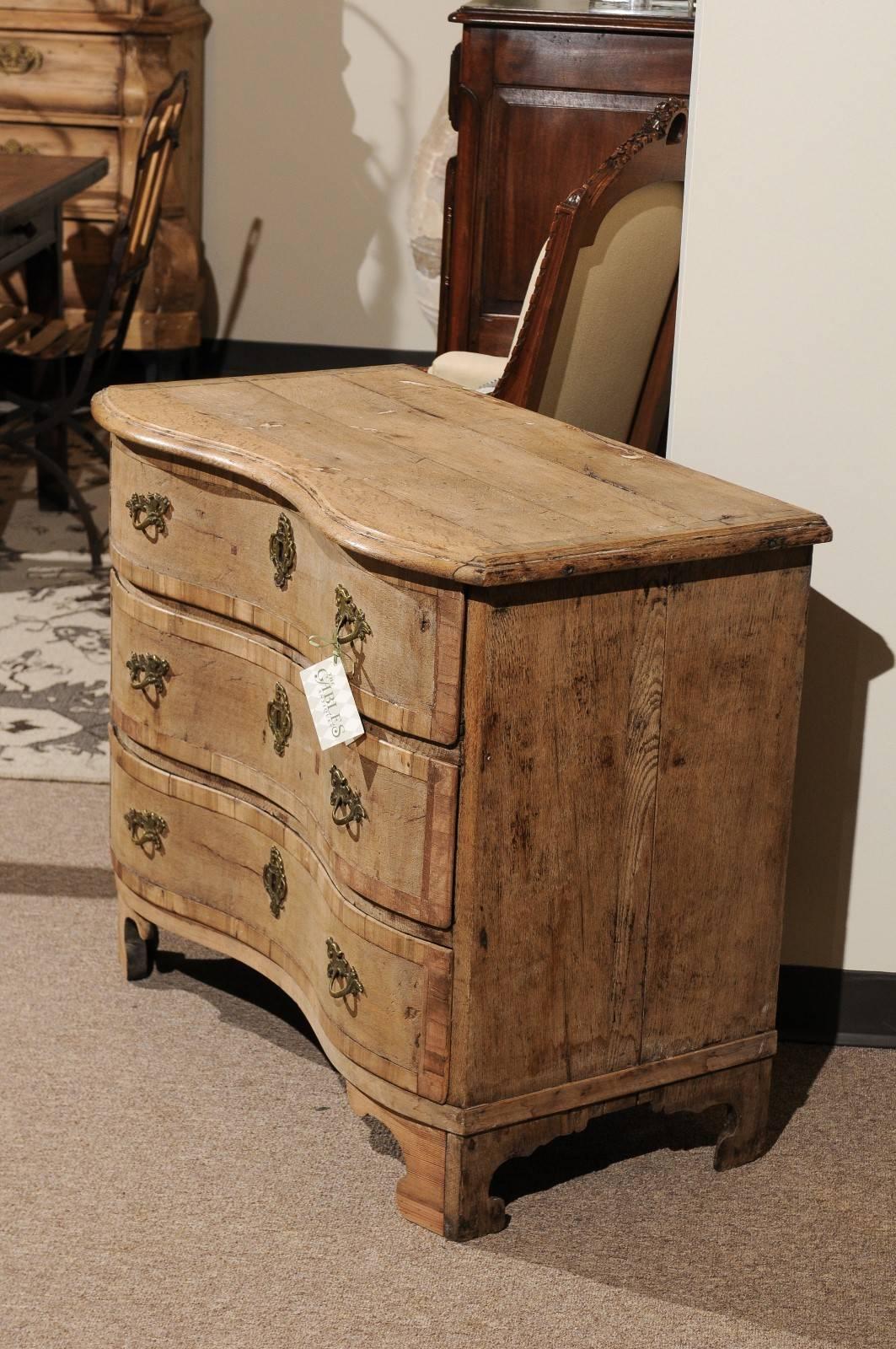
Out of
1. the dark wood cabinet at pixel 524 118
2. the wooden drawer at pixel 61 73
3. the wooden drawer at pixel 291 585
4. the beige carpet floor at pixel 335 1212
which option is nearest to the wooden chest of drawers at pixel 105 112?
the wooden drawer at pixel 61 73

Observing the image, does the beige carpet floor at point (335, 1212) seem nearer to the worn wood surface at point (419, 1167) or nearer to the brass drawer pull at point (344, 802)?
the worn wood surface at point (419, 1167)

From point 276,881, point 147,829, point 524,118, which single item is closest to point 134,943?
point 147,829

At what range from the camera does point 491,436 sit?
2324 mm

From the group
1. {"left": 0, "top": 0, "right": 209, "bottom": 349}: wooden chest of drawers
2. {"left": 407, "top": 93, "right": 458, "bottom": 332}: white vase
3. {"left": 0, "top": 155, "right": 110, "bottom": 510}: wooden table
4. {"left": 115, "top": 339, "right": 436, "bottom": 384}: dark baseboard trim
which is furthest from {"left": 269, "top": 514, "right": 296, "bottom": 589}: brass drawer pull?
{"left": 115, "top": 339, "right": 436, "bottom": 384}: dark baseboard trim

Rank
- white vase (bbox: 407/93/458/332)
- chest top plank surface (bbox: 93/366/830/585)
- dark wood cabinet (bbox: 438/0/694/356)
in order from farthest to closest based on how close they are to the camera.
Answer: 1. white vase (bbox: 407/93/458/332)
2. dark wood cabinet (bbox: 438/0/694/356)
3. chest top plank surface (bbox: 93/366/830/585)

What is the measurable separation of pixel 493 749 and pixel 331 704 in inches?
9.2

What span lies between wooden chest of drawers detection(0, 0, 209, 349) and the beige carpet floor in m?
3.68

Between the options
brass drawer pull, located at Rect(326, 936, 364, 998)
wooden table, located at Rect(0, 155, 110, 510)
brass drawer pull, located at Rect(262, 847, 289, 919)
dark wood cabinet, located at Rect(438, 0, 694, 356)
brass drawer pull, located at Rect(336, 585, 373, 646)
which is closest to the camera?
brass drawer pull, located at Rect(336, 585, 373, 646)

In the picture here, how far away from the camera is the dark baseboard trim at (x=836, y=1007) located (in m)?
2.58

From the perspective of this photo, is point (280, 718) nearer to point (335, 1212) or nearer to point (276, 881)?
point (276, 881)

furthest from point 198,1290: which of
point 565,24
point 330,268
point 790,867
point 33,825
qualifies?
point 330,268

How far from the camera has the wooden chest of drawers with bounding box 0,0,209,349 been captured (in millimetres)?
5531

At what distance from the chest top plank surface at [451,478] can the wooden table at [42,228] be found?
1.83 m

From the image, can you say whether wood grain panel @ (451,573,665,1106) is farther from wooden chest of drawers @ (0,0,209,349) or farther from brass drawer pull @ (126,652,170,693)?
wooden chest of drawers @ (0,0,209,349)
